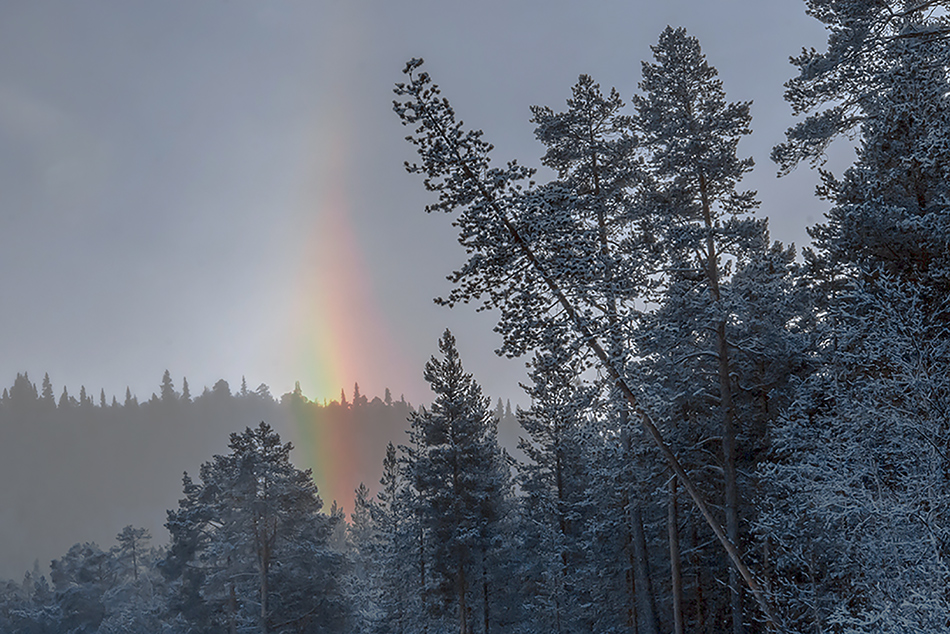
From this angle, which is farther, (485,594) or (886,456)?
(485,594)

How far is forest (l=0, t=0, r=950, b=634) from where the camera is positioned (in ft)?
31.0

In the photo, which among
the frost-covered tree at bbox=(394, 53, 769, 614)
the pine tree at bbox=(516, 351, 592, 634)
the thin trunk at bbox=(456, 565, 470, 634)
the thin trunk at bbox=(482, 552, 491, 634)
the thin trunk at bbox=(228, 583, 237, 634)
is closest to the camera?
the frost-covered tree at bbox=(394, 53, 769, 614)

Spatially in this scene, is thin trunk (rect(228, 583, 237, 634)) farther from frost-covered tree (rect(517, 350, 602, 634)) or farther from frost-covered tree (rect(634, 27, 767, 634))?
frost-covered tree (rect(634, 27, 767, 634))

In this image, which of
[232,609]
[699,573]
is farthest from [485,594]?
[232,609]

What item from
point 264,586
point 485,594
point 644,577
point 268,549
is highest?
point 644,577

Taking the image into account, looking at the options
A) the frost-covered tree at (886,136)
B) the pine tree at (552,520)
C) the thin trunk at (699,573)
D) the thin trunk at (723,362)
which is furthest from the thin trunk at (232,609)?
the frost-covered tree at (886,136)

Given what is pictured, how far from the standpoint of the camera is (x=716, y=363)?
52.6 ft

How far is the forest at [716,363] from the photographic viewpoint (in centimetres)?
945

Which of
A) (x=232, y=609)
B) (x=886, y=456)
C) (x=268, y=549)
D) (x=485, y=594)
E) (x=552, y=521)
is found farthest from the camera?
(x=232, y=609)

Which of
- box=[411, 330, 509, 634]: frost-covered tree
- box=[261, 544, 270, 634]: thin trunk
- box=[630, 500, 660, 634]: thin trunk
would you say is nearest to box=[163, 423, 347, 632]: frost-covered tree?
box=[261, 544, 270, 634]: thin trunk

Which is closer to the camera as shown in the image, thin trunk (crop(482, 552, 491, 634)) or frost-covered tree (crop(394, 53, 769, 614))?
frost-covered tree (crop(394, 53, 769, 614))

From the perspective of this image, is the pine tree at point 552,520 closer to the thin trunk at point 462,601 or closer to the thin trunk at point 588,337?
the thin trunk at point 462,601

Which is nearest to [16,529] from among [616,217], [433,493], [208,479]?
[208,479]

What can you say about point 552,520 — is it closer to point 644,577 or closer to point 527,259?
point 644,577
